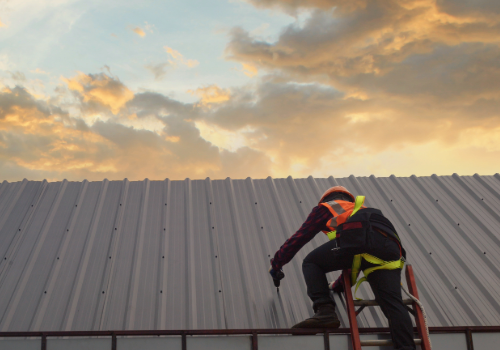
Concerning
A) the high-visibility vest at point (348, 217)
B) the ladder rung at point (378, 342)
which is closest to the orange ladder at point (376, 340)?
the ladder rung at point (378, 342)

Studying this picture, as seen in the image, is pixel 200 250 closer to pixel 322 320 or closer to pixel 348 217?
pixel 322 320

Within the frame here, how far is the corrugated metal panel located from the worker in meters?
0.74

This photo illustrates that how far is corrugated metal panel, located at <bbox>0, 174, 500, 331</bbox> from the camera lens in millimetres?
4836

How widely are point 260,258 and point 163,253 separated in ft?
4.74

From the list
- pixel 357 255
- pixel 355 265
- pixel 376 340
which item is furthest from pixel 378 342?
pixel 357 255

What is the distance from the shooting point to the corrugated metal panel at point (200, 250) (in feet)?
15.9

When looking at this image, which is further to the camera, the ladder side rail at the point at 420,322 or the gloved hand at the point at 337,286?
the gloved hand at the point at 337,286

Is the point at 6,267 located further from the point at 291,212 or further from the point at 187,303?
the point at 291,212

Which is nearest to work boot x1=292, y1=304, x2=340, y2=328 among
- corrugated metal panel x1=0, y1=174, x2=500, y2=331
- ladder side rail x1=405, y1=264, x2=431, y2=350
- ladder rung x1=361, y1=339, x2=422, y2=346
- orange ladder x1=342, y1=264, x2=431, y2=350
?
orange ladder x1=342, y1=264, x2=431, y2=350

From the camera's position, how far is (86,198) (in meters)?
7.30

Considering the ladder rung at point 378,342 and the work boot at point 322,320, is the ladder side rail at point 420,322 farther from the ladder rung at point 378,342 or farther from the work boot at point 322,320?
the work boot at point 322,320

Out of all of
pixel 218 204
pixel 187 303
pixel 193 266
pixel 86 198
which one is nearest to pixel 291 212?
pixel 218 204

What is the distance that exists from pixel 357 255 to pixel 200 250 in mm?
2741

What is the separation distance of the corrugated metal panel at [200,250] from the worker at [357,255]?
0.74m
